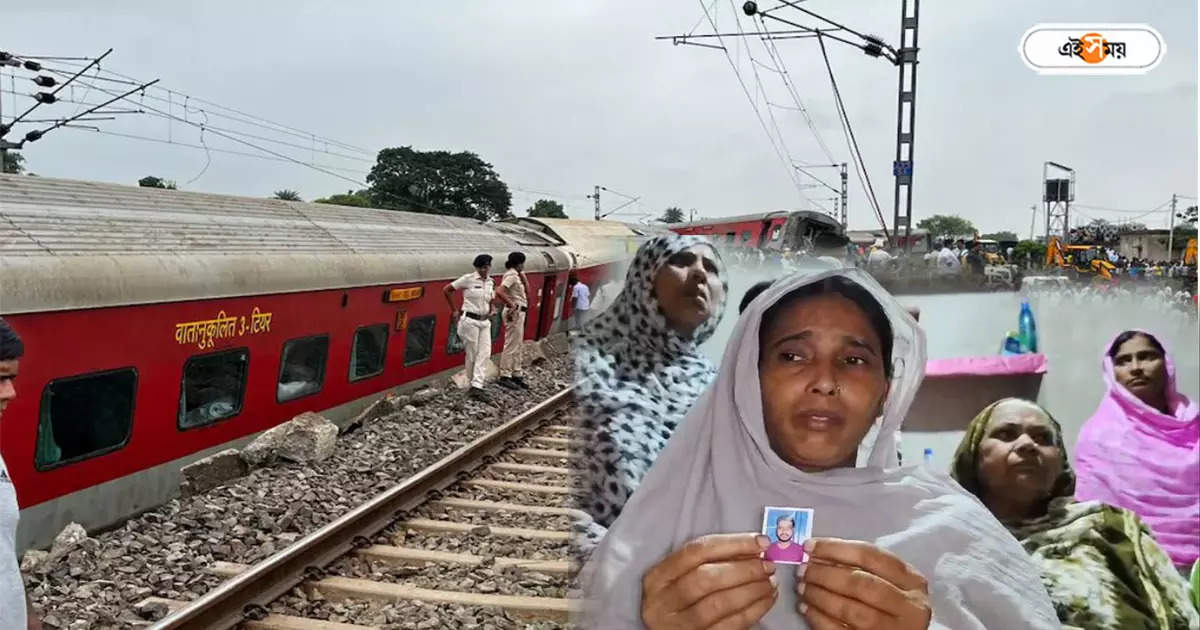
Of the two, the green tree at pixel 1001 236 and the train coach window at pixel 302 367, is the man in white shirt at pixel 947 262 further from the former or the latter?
the train coach window at pixel 302 367

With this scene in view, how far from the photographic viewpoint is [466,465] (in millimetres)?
4609

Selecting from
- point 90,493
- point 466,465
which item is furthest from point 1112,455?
point 466,465

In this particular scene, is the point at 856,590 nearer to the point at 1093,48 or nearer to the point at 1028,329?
the point at 1028,329

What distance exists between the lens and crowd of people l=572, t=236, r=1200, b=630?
122 centimetres

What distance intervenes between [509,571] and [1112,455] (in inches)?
87.9

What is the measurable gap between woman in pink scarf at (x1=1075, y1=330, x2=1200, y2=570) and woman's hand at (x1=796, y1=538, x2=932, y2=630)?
1.98 feet

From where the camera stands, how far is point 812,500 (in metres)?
1.24

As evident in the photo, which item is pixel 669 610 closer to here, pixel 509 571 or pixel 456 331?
pixel 509 571

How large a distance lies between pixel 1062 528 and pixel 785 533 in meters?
0.57

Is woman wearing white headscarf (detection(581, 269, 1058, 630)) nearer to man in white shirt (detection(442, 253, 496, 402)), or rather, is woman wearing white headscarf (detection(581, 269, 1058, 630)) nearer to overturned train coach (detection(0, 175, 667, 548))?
overturned train coach (detection(0, 175, 667, 548))

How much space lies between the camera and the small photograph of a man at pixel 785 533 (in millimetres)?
1215

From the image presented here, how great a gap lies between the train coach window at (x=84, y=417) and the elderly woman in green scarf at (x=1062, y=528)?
8.39 ft

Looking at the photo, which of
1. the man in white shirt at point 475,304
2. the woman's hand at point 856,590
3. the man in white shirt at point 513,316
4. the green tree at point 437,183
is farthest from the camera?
the man in white shirt at point 513,316

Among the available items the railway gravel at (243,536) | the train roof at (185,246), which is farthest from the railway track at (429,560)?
the train roof at (185,246)
